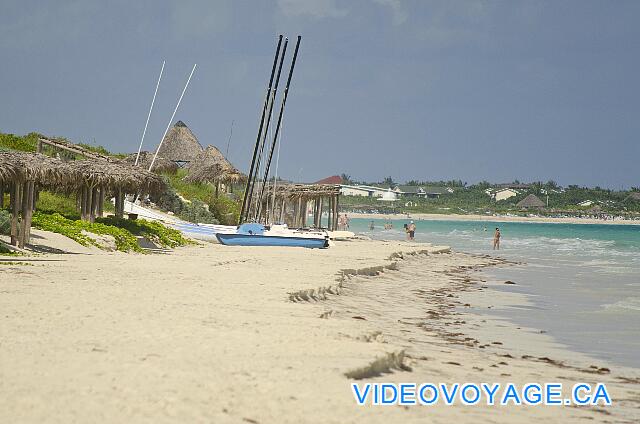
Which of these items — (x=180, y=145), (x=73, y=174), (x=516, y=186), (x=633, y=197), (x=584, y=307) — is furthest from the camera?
(x=516, y=186)

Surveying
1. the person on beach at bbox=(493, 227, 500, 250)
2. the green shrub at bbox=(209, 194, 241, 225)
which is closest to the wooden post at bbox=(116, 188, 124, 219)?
the green shrub at bbox=(209, 194, 241, 225)

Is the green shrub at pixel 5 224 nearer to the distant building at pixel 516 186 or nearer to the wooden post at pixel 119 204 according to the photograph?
the wooden post at pixel 119 204

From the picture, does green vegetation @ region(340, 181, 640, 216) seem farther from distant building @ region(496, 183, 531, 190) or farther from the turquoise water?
the turquoise water

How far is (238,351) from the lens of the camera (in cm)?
741

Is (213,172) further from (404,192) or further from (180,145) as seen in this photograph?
(404,192)

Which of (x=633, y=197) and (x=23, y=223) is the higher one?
(x=633, y=197)

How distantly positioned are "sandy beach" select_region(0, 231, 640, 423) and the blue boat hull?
1334 cm

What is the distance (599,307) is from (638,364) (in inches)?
251

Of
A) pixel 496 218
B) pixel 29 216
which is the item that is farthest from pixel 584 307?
pixel 496 218

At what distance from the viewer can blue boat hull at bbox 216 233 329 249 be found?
28811mm

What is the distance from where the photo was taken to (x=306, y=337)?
8.20 meters

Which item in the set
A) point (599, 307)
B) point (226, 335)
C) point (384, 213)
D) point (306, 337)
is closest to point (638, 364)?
point (306, 337)

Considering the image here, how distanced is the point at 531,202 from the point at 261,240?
133 meters

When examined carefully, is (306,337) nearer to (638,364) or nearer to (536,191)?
(638,364)
